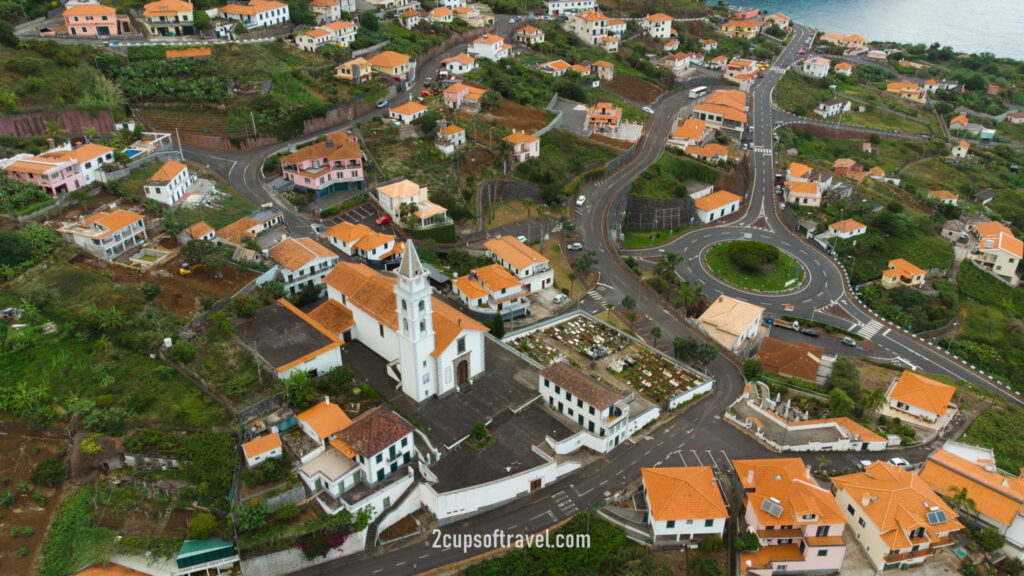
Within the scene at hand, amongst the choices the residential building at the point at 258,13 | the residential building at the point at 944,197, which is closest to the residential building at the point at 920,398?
the residential building at the point at 944,197

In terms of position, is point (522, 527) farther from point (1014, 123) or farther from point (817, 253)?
point (1014, 123)

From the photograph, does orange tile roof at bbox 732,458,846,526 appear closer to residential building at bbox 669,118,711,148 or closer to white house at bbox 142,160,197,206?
white house at bbox 142,160,197,206

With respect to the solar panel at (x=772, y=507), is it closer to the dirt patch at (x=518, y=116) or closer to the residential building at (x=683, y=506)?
the residential building at (x=683, y=506)

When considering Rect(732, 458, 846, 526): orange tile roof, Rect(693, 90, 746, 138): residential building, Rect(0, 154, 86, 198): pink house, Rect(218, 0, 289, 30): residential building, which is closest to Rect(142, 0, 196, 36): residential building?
Rect(218, 0, 289, 30): residential building

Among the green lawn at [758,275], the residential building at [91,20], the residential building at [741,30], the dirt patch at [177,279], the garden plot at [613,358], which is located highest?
the residential building at [91,20]

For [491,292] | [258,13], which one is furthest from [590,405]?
[258,13]

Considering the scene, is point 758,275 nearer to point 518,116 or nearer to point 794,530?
point 518,116
